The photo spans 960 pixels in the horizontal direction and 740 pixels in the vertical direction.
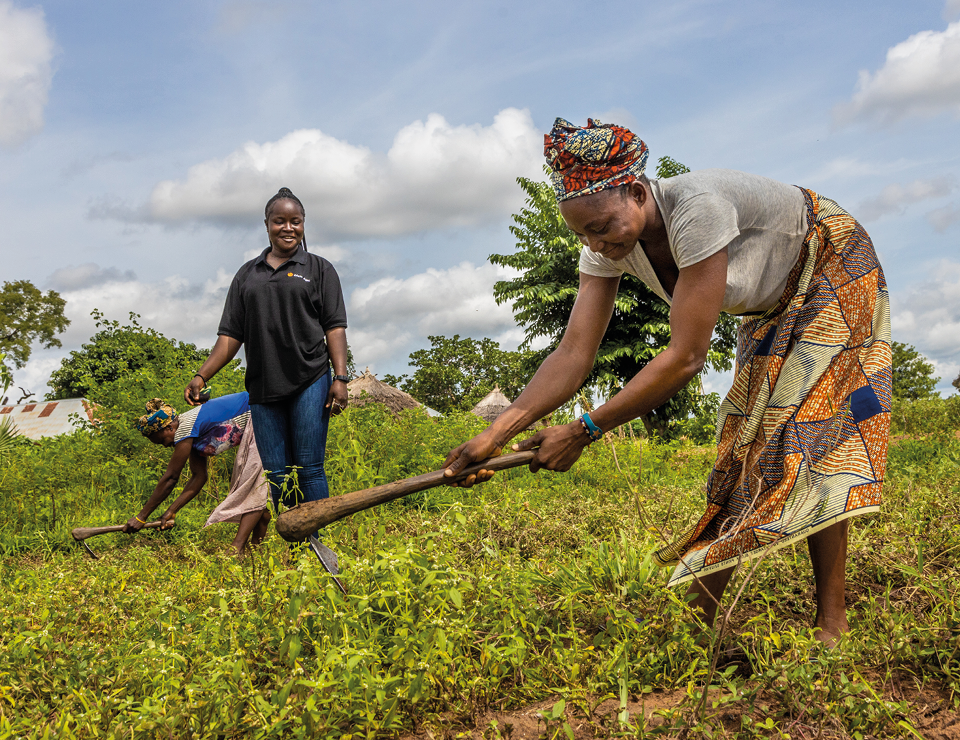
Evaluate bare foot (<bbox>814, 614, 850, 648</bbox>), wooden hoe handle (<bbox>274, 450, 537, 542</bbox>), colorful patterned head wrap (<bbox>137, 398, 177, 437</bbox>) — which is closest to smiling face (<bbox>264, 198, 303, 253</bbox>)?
colorful patterned head wrap (<bbox>137, 398, 177, 437</bbox>)

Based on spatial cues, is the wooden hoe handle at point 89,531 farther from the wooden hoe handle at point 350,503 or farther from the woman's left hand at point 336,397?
the wooden hoe handle at point 350,503

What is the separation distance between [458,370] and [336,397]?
26342 millimetres

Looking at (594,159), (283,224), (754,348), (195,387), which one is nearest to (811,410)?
(754,348)

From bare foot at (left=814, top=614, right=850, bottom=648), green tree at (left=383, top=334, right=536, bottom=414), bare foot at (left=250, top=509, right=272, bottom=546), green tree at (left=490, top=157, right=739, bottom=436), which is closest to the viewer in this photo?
bare foot at (left=814, top=614, right=850, bottom=648)

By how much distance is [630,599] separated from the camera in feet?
8.55

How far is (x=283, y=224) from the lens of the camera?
13.2 feet

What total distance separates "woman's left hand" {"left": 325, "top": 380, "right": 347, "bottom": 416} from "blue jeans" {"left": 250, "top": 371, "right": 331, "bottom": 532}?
34 millimetres

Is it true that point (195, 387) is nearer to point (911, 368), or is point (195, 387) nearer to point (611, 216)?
point (611, 216)

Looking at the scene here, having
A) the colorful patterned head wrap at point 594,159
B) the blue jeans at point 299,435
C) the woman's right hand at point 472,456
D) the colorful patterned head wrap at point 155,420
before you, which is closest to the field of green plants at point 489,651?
the woman's right hand at point 472,456

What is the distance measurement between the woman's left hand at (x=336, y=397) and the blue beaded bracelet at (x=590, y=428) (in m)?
2.03

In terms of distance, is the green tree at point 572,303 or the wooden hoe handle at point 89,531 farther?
the green tree at point 572,303

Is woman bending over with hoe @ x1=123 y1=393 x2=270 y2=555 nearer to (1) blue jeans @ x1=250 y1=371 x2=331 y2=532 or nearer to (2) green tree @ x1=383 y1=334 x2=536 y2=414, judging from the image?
(1) blue jeans @ x1=250 y1=371 x2=331 y2=532

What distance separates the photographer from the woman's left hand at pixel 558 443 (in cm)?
217

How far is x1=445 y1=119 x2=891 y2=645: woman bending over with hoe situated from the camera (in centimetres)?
212
